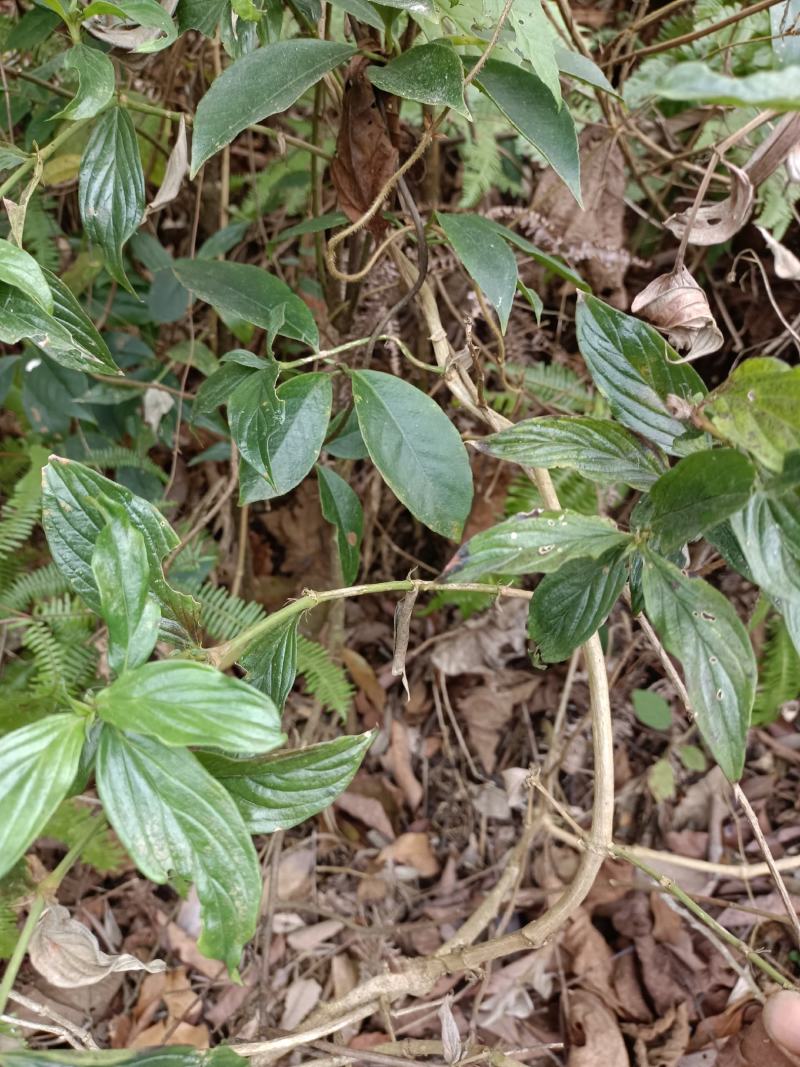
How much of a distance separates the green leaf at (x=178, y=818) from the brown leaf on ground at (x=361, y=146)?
0.75 meters

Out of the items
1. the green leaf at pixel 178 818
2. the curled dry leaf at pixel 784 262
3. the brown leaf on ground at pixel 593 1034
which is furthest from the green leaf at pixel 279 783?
the brown leaf on ground at pixel 593 1034

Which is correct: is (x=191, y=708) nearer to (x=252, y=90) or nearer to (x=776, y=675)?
(x=252, y=90)

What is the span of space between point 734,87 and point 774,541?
13.8 inches

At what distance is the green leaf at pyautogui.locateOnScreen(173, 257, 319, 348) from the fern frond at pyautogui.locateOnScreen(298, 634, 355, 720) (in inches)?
31.7

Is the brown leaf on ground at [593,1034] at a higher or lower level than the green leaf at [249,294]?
lower

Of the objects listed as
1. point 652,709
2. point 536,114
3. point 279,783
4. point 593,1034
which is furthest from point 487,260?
point 593,1034

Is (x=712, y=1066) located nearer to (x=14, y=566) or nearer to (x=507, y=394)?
(x=507, y=394)

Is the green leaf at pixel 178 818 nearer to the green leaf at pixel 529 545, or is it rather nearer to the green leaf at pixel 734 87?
the green leaf at pixel 529 545

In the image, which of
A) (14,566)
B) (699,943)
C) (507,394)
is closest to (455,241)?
(507,394)

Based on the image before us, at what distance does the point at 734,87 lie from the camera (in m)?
0.37

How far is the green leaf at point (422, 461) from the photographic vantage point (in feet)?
2.84

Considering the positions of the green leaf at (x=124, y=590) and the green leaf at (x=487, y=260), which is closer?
the green leaf at (x=124, y=590)

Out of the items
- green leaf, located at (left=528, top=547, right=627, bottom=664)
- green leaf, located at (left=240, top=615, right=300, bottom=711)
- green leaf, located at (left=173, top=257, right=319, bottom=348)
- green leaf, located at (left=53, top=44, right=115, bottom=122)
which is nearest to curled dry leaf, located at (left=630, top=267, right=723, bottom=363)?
green leaf, located at (left=528, top=547, right=627, bottom=664)

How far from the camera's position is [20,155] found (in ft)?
3.07
